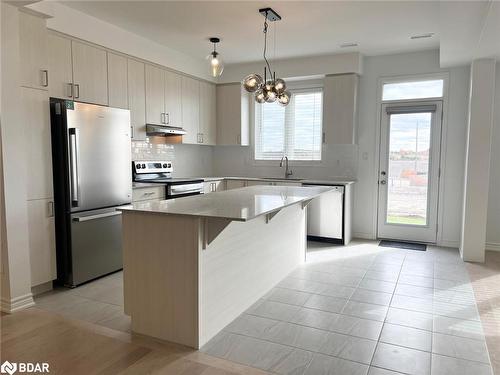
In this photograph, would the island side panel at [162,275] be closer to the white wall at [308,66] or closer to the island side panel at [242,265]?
the island side panel at [242,265]

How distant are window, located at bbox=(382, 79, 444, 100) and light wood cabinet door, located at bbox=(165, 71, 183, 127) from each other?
3024 millimetres

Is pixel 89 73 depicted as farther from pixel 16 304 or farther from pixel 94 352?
pixel 94 352

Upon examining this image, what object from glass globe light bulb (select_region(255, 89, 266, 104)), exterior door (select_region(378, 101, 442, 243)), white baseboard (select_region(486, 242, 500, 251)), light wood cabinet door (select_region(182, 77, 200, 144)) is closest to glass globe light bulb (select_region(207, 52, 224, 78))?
glass globe light bulb (select_region(255, 89, 266, 104))

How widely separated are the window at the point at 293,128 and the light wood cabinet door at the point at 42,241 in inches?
147

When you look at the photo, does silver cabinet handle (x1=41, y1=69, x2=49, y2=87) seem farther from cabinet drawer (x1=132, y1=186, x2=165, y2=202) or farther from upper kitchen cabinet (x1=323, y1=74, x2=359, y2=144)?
upper kitchen cabinet (x1=323, y1=74, x2=359, y2=144)

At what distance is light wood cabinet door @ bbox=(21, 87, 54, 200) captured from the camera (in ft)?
10.6

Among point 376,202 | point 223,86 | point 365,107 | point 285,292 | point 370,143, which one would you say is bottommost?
point 285,292

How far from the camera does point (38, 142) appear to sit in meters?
3.33

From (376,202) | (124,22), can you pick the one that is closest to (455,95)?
(376,202)

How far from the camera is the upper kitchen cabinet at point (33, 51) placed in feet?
10.4

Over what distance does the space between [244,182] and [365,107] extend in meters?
2.18

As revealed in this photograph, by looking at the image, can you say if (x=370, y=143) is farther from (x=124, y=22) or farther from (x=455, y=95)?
(x=124, y=22)

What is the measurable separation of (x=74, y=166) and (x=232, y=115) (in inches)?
126

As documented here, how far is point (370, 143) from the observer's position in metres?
5.64
